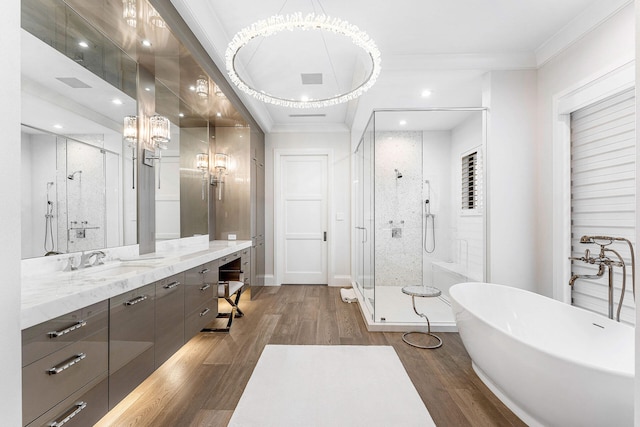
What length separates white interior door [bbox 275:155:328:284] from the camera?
17.3ft

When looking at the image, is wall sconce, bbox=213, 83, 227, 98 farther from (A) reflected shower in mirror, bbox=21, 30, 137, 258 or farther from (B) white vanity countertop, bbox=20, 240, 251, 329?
(B) white vanity countertop, bbox=20, 240, 251, 329

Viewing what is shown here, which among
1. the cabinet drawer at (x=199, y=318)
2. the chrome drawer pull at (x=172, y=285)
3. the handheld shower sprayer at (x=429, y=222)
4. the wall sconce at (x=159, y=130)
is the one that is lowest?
the cabinet drawer at (x=199, y=318)

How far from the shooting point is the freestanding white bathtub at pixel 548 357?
4.43 feet

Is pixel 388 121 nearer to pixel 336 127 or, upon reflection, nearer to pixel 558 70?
pixel 558 70

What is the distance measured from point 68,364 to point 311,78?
3379mm

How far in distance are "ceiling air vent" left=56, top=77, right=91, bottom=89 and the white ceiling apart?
0.83 m

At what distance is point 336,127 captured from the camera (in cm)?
522

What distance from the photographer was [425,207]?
330 centimetres

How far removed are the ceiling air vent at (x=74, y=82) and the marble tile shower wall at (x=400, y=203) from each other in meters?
2.58

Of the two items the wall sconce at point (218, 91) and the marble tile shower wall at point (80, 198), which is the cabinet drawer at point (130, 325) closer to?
the marble tile shower wall at point (80, 198)

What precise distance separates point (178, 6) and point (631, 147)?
3.31m

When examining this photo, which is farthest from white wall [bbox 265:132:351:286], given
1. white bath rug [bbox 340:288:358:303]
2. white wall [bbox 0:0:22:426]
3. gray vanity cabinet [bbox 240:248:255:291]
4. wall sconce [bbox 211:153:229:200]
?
white wall [bbox 0:0:22:426]

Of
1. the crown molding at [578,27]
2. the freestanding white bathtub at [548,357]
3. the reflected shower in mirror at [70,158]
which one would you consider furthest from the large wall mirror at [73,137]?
the crown molding at [578,27]

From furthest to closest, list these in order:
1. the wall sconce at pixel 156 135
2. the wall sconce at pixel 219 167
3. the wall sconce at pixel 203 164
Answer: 1. the wall sconce at pixel 219 167
2. the wall sconce at pixel 203 164
3. the wall sconce at pixel 156 135
